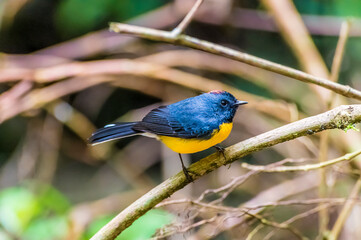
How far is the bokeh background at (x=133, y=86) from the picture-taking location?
13.2 ft

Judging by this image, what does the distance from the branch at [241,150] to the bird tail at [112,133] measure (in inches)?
21.5

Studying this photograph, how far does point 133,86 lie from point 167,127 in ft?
6.92

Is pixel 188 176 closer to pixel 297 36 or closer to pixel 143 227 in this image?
pixel 143 227

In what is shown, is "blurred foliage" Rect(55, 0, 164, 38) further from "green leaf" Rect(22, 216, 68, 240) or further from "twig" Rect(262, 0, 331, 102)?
"green leaf" Rect(22, 216, 68, 240)

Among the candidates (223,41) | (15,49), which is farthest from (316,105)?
(15,49)

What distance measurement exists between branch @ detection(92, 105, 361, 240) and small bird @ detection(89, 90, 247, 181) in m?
0.38

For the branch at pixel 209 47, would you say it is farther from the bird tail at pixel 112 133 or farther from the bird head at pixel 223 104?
the bird tail at pixel 112 133

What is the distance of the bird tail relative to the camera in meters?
2.27

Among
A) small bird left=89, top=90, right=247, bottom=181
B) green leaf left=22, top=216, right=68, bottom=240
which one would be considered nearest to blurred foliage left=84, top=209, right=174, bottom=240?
green leaf left=22, top=216, right=68, bottom=240

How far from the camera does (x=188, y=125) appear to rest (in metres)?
2.33

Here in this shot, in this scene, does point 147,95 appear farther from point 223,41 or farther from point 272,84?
point 272,84

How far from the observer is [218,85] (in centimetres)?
414

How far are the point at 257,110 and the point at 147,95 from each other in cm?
129

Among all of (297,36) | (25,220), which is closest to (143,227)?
(25,220)
